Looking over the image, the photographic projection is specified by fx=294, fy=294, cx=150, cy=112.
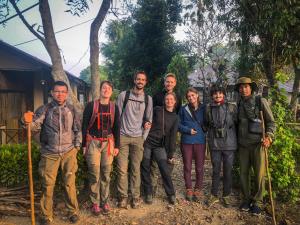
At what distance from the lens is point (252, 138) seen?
194 inches

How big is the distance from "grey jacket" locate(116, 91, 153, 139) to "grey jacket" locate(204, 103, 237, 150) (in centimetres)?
114

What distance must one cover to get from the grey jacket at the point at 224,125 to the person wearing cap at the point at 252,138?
11 cm

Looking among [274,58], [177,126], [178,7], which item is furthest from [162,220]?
[178,7]

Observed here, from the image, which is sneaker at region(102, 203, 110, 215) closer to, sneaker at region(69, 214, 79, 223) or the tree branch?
sneaker at region(69, 214, 79, 223)

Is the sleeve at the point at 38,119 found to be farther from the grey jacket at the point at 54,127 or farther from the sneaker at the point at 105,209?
the sneaker at the point at 105,209

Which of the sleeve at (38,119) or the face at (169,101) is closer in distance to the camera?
the sleeve at (38,119)

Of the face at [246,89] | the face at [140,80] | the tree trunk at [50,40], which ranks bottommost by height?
the face at [246,89]

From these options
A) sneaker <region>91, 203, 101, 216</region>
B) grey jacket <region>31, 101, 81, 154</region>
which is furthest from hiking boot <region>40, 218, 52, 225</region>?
grey jacket <region>31, 101, 81, 154</region>

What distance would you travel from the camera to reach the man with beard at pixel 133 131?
498cm

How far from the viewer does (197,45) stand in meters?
19.0

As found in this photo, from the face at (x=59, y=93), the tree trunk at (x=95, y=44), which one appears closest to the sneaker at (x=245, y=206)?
the face at (x=59, y=93)

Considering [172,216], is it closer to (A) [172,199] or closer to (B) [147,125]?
(A) [172,199]

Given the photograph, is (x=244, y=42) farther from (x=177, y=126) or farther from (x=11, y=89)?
(x=11, y=89)

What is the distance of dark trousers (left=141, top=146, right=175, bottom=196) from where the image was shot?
5172 millimetres
